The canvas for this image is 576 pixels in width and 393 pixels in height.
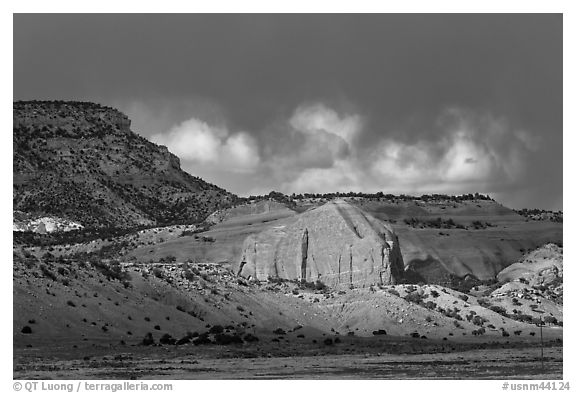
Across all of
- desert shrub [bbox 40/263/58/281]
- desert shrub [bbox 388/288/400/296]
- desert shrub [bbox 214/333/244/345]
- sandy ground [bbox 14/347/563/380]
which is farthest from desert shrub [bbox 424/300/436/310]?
desert shrub [bbox 40/263/58/281]

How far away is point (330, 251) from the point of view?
247 ft

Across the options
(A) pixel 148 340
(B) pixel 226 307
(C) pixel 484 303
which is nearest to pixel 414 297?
(C) pixel 484 303

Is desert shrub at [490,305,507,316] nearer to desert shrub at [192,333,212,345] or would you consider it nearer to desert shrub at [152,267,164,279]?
desert shrub at [152,267,164,279]

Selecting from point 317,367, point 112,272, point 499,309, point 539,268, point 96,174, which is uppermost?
point 96,174

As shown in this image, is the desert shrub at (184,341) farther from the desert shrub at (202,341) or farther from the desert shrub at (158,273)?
the desert shrub at (158,273)

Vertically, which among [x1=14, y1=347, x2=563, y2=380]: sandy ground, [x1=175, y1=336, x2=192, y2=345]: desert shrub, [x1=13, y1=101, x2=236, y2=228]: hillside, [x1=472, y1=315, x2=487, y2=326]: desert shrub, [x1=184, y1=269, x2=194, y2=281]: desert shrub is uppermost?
[x1=13, y1=101, x2=236, y2=228]: hillside

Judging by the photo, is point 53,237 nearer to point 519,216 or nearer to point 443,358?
point 519,216

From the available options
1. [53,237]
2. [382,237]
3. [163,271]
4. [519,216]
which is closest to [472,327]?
[382,237]

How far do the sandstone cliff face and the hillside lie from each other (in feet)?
190

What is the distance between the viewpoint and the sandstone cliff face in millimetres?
74000

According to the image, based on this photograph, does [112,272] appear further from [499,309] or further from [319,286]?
[499,309]

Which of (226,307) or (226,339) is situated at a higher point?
(226,307)

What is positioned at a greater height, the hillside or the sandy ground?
the hillside

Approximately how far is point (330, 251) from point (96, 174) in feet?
258
